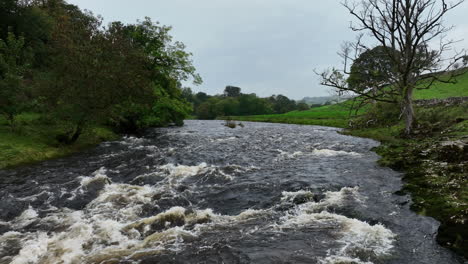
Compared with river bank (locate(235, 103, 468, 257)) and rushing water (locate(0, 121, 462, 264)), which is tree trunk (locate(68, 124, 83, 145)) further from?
river bank (locate(235, 103, 468, 257))

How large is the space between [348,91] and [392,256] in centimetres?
2067

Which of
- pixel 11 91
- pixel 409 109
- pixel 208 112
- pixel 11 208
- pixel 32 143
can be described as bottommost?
pixel 11 208

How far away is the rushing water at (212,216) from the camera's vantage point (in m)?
7.51

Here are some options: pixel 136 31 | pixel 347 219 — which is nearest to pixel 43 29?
pixel 136 31

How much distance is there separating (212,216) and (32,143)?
1966cm

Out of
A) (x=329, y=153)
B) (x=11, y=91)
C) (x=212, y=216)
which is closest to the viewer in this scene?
(x=212, y=216)

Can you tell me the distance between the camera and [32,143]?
72.0ft

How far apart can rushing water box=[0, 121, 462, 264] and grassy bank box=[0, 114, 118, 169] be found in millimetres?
2473

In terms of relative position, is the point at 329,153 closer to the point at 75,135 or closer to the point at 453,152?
the point at 453,152

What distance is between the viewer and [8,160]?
18.2 meters

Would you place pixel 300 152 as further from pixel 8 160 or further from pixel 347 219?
pixel 8 160

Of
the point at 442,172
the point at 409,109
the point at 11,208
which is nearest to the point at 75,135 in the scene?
the point at 11,208

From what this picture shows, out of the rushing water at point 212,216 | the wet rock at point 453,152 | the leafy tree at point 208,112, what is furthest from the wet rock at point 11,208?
the leafy tree at point 208,112

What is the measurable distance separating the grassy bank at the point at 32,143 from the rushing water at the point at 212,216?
2.47 m
